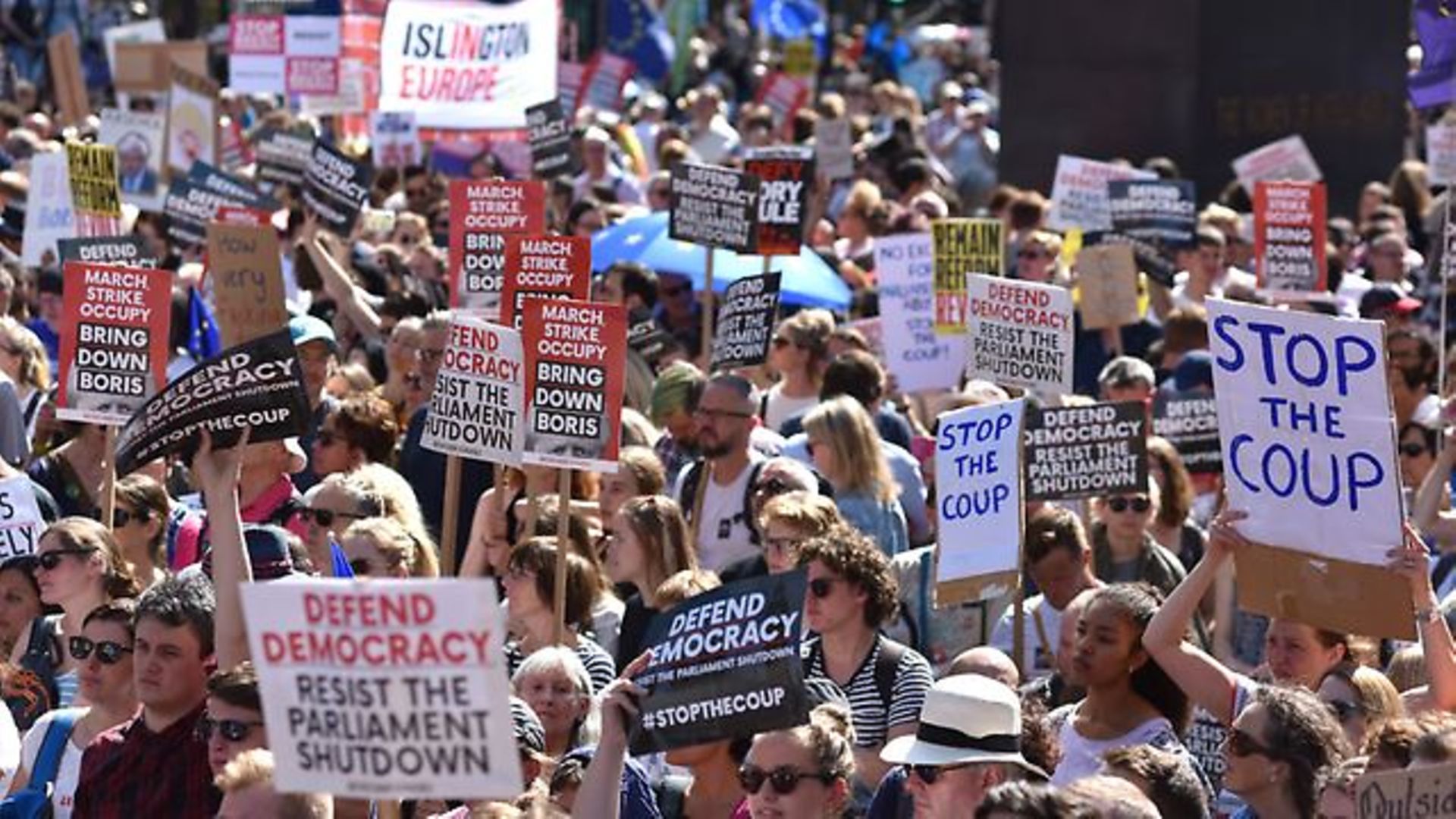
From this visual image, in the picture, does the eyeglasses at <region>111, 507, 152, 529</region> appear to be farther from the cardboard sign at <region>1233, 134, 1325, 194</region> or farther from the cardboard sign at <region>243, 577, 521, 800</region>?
the cardboard sign at <region>1233, 134, 1325, 194</region>

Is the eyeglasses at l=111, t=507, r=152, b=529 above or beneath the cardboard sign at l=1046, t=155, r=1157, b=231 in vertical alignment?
above

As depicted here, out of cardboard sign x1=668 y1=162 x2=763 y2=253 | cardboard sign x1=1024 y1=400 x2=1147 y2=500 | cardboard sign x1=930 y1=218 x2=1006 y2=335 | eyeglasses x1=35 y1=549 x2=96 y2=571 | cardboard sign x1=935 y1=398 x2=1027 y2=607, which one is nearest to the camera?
eyeglasses x1=35 y1=549 x2=96 y2=571

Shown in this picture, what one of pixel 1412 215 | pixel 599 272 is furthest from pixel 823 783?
pixel 1412 215

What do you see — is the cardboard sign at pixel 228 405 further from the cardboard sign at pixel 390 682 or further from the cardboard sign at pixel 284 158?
the cardboard sign at pixel 284 158

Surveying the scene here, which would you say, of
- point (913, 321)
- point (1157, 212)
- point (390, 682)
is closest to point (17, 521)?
point (390, 682)

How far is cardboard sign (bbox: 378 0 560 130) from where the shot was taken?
74.8 feet

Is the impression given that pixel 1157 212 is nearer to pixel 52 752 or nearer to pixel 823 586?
pixel 823 586

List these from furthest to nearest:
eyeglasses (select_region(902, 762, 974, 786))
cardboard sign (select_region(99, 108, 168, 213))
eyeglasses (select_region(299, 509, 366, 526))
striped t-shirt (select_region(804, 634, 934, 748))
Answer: cardboard sign (select_region(99, 108, 168, 213))
eyeglasses (select_region(299, 509, 366, 526))
striped t-shirt (select_region(804, 634, 934, 748))
eyeglasses (select_region(902, 762, 974, 786))

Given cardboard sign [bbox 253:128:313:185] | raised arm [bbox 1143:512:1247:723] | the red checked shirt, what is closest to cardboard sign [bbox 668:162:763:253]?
cardboard sign [bbox 253:128:313:185]

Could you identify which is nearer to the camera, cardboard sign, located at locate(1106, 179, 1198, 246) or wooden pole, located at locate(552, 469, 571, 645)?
wooden pole, located at locate(552, 469, 571, 645)

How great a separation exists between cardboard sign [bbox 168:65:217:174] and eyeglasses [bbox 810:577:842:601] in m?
14.6

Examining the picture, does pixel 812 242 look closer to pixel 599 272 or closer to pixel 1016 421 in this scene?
pixel 599 272

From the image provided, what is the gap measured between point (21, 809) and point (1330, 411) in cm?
334

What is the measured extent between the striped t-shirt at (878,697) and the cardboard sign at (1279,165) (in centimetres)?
1389
